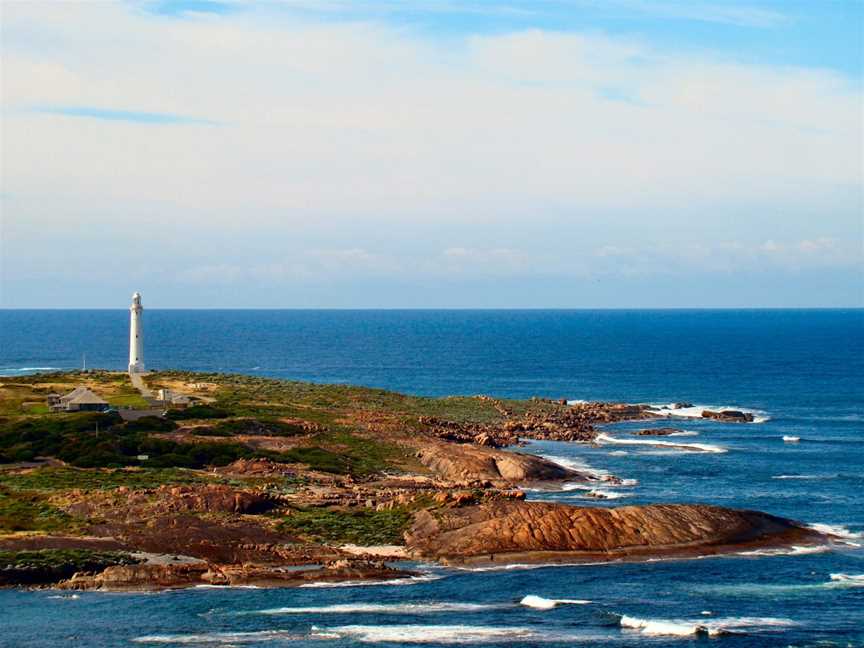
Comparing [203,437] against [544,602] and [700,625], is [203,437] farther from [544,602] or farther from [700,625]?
[700,625]

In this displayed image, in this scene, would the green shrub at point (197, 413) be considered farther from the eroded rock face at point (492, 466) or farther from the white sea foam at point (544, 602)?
the white sea foam at point (544, 602)

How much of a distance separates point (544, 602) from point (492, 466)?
35421mm

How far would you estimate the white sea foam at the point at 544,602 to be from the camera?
5600 centimetres

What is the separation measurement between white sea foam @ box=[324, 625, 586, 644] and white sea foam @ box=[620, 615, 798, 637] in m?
3.20

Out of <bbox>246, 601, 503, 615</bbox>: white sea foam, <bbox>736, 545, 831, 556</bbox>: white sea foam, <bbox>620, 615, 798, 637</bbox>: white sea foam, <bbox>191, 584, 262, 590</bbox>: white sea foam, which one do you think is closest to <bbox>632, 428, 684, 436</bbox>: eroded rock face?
<bbox>736, 545, 831, 556</bbox>: white sea foam

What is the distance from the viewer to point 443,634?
51.9 m

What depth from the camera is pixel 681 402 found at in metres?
152

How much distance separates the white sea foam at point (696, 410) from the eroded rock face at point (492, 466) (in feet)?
143

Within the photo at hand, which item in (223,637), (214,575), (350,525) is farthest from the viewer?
(350,525)

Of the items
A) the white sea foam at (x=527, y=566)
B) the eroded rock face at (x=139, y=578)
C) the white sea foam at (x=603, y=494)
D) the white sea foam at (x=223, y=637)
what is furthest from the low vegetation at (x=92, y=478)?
the white sea foam at (x=223, y=637)

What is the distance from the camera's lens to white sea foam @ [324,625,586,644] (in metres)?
51.1

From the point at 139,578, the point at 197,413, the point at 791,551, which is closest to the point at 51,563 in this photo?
the point at 139,578

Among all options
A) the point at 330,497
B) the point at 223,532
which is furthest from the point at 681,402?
the point at 223,532

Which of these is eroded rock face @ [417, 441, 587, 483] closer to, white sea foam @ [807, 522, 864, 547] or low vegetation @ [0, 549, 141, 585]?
white sea foam @ [807, 522, 864, 547]
